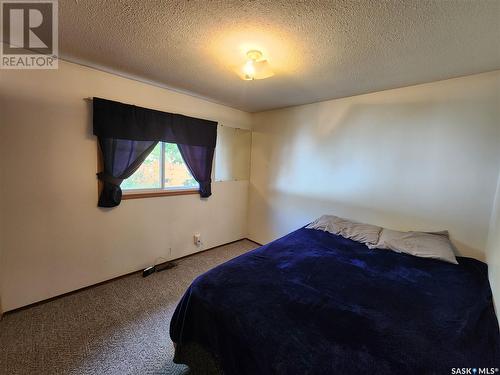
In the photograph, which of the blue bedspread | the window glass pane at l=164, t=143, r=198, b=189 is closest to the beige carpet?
the blue bedspread

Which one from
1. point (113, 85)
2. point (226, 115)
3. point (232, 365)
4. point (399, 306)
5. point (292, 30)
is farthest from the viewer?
point (226, 115)

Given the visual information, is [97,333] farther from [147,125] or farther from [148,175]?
[147,125]

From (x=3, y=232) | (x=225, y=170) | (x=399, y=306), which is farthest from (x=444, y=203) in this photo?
(x=3, y=232)

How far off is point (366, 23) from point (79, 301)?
3.29 meters

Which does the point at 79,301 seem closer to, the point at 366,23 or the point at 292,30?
the point at 292,30

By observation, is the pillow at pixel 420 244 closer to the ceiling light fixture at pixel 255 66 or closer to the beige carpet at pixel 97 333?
the ceiling light fixture at pixel 255 66

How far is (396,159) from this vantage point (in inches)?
92.6

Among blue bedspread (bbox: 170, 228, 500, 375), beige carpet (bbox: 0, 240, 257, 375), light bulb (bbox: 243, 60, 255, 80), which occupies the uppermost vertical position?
light bulb (bbox: 243, 60, 255, 80)

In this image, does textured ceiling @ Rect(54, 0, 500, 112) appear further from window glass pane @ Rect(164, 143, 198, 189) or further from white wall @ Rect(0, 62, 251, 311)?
window glass pane @ Rect(164, 143, 198, 189)

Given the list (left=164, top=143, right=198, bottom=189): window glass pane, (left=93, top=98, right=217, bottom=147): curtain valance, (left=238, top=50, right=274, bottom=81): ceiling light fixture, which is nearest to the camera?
(left=238, top=50, right=274, bottom=81): ceiling light fixture

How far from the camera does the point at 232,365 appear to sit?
3.60ft

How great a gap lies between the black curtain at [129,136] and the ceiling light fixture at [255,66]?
1.32m

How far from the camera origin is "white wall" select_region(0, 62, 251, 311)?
5.98 ft

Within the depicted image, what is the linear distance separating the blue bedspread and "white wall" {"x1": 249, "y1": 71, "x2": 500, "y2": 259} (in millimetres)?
581
